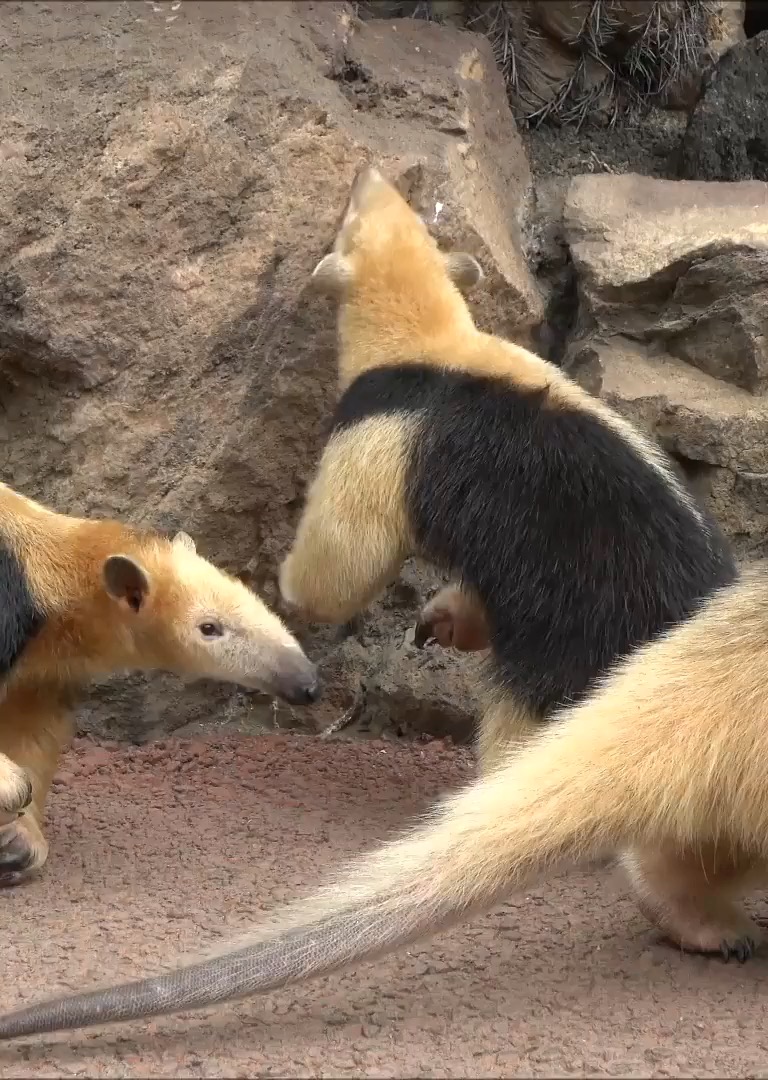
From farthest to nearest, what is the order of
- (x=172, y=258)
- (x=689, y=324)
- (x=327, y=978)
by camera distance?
1. (x=689, y=324)
2. (x=172, y=258)
3. (x=327, y=978)

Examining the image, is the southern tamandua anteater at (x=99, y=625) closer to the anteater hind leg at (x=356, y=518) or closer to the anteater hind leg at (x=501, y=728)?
the anteater hind leg at (x=356, y=518)

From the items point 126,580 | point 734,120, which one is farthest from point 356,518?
point 734,120

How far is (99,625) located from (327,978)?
5.07 feet

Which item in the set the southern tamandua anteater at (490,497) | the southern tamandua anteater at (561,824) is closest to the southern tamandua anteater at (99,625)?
the southern tamandua anteater at (490,497)

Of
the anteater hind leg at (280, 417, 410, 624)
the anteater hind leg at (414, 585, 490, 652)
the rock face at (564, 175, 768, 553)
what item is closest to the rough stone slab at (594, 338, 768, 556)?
the rock face at (564, 175, 768, 553)

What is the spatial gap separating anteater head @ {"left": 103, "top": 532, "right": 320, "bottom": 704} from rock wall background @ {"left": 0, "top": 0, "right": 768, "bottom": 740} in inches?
37.7

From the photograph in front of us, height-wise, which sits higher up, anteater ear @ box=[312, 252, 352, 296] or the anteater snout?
anteater ear @ box=[312, 252, 352, 296]

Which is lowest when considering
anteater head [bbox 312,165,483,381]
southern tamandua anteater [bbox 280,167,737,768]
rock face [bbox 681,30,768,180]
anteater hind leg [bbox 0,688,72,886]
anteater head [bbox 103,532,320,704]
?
anteater hind leg [bbox 0,688,72,886]

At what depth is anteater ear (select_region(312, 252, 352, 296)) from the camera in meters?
5.05

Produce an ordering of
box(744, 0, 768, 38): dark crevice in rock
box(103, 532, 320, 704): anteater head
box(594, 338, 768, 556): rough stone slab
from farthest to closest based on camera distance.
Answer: box(744, 0, 768, 38): dark crevice in rock, box(594, 338, 768, 556): rough stone slab, box(103, 532, 320, 704): anteater head

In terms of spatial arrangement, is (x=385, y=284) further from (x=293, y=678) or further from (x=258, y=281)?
(x=293, y=678)

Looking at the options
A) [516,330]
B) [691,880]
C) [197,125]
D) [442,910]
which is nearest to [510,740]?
[691,880]

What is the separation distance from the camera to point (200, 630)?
4.44 metres

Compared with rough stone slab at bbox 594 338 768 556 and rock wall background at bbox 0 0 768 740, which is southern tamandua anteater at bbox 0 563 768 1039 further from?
Result: rock wall background at bbox 0 0 768 740
